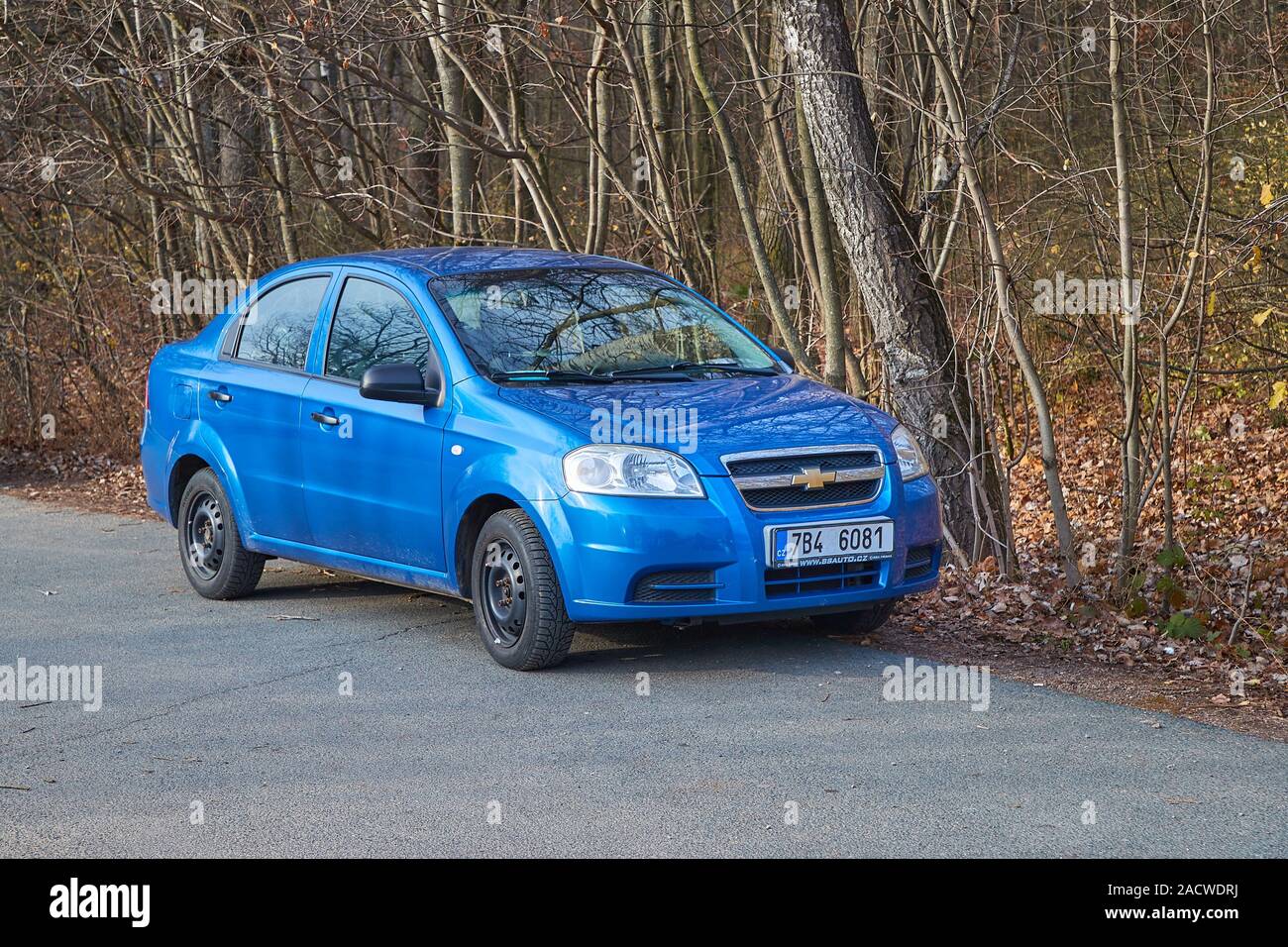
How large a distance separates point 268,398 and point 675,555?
2.87 metres

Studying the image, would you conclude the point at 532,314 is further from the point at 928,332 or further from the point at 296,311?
the point at 928,332

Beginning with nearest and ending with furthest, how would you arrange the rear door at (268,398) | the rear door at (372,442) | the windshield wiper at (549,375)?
the windshield wiper at (549,375), the rear door at (372,442), the rear door at (268,398)

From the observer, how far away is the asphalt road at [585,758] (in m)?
4.89

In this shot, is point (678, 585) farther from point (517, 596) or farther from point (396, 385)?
point (396, 385)

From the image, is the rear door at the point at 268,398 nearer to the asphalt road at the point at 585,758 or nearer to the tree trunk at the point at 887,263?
the asphalt road at the point at 585,758

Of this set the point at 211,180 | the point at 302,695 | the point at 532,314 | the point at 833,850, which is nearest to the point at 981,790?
the point at 833,850

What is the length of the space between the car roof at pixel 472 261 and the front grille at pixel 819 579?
2.31 meters

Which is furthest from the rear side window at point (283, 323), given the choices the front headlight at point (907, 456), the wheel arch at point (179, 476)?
the front headlight at point (907, 456)

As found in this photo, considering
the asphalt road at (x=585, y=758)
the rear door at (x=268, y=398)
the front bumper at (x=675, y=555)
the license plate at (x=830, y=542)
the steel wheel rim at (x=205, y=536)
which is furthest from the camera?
the steel wheel rim at (x=205, y=536)

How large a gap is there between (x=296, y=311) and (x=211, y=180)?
7.36m

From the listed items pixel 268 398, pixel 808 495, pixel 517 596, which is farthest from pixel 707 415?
pixel 268 398

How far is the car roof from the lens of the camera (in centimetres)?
798

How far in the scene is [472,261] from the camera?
813 cm

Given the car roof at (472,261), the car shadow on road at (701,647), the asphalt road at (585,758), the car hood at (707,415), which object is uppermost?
the car roof at (472,261)
